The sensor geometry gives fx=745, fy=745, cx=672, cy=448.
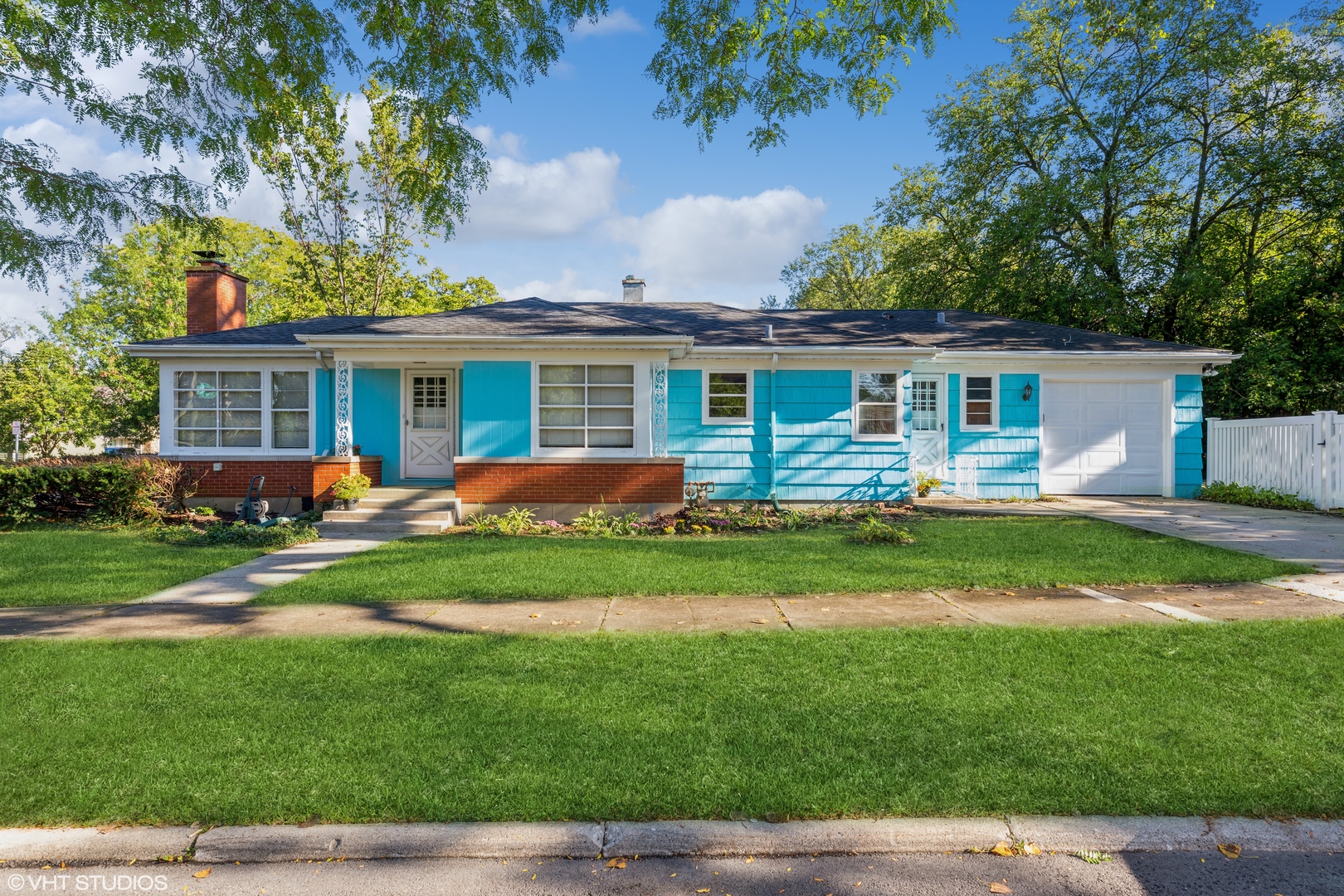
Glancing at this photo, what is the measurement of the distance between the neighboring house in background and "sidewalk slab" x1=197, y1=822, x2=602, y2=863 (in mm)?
9636

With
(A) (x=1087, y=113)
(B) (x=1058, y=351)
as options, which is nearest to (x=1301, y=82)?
(A) (x=1087, y=113)

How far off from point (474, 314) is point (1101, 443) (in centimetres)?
1282

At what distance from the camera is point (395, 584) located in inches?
298

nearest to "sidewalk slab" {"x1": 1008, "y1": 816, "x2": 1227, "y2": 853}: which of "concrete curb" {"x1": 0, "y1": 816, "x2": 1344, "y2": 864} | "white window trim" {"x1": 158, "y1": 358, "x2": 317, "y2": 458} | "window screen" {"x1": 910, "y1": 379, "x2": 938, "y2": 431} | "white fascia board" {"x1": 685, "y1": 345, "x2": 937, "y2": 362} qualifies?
"concrete curb" {"x1": 0, "y1": 816, "x2": 1344, "y2": 864}

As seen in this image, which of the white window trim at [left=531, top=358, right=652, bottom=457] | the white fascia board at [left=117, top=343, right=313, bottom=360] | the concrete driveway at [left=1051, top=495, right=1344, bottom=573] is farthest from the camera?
the white fascia board at [left=117, top=343, right=313, bottom=360]

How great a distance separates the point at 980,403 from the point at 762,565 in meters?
8.87

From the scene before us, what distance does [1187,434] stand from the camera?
49.7ft

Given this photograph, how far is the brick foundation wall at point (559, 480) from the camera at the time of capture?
12.6 m

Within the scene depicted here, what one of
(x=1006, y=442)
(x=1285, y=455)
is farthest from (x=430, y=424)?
(x=1285, y=455)

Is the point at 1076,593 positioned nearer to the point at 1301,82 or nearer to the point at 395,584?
the point at 395,584

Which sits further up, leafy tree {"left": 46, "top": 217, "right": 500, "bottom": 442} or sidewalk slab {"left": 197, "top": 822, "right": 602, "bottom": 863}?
leafy tree {"left": 46, "top": 217, "right": 500, "bottom": 442}

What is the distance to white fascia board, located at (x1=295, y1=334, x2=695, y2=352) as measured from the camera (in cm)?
1223

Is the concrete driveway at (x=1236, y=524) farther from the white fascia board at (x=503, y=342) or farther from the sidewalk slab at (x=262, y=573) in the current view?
the sidewalk slab at (x=262, y=573)

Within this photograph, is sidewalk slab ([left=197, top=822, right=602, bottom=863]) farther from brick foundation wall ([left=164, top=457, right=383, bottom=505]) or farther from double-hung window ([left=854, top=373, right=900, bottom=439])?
double-hung window ([left=854, top=373, right=900, bottom=439])
